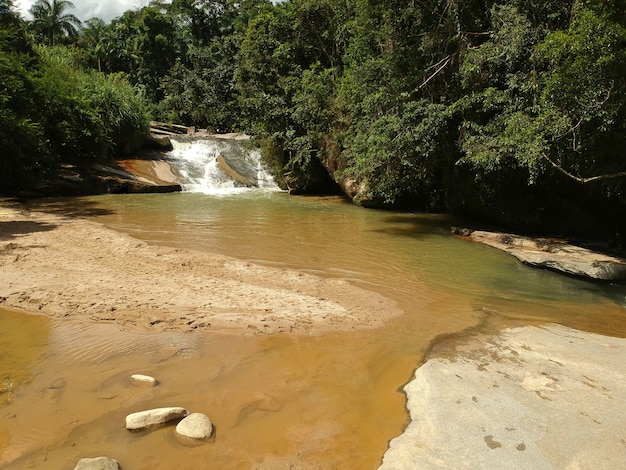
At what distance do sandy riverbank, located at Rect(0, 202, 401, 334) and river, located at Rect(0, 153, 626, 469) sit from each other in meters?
0.33

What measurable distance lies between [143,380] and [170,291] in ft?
9.12

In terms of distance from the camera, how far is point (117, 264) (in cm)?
836

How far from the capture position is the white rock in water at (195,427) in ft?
11.1

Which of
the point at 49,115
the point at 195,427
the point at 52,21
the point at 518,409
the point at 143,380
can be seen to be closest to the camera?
the point at 195,427

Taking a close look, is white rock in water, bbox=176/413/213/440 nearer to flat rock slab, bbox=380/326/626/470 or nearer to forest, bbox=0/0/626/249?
flat rock slab, bbox=380/326/626/470

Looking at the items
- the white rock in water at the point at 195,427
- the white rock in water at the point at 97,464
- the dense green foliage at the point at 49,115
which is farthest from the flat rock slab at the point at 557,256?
the dense green foliage at the point at 49,115

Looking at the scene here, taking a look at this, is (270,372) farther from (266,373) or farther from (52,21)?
(52,21)

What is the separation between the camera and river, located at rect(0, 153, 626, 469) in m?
3.29

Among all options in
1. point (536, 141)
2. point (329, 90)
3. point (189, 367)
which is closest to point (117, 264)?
point (189, 367)

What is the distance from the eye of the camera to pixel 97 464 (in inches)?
A: 115

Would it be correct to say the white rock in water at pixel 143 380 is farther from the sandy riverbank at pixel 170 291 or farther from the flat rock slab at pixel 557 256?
the flat rock slab at pixel 557 256

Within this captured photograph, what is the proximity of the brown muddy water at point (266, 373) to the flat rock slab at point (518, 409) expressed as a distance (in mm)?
299

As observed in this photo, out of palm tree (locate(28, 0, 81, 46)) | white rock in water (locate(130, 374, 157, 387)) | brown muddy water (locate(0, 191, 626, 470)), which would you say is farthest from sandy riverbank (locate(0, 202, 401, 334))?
palm tree (locate(28, 0, 81, 46))

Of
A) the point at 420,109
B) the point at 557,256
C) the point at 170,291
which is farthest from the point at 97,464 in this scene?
the point at 420,109
